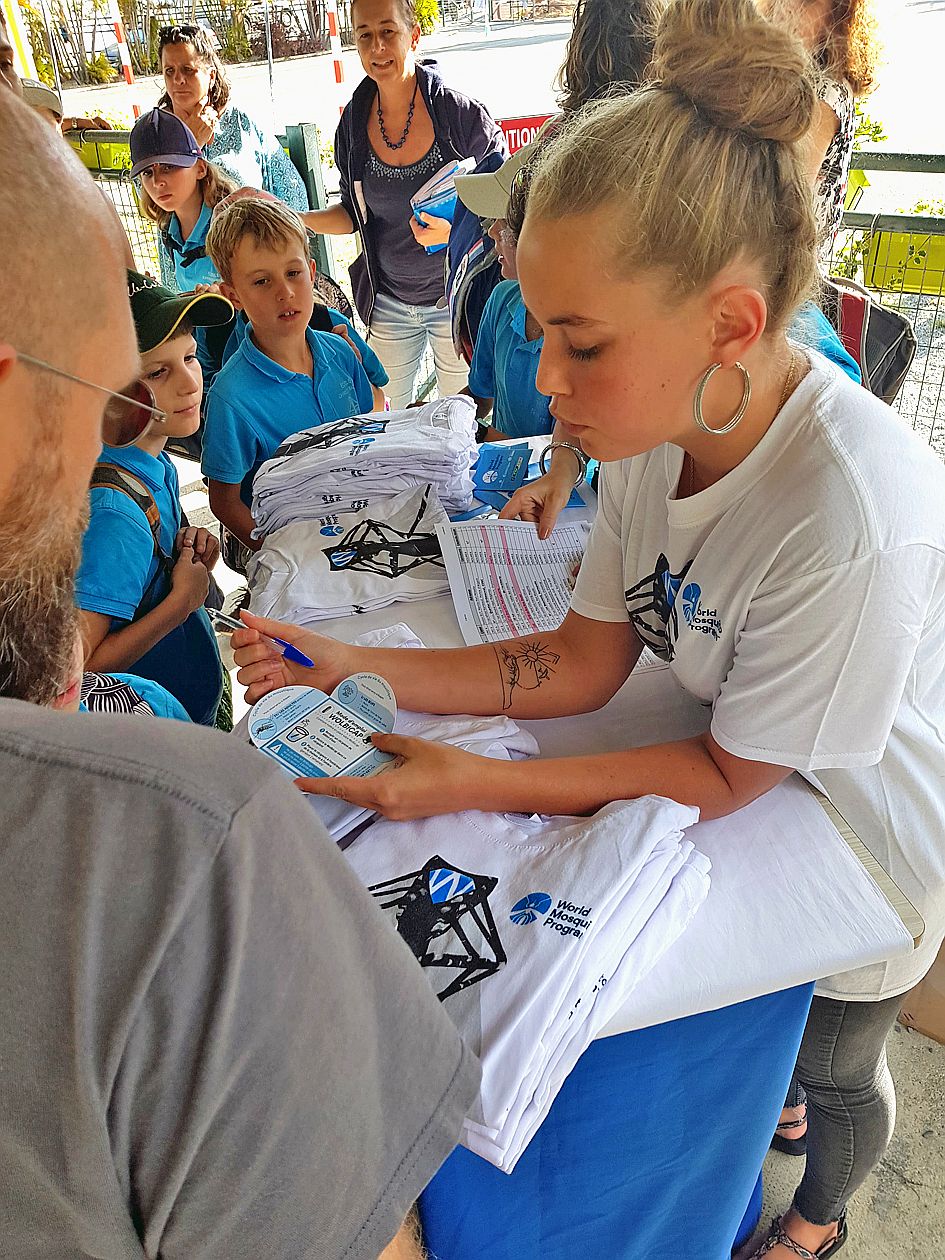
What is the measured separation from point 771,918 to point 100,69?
16.1m

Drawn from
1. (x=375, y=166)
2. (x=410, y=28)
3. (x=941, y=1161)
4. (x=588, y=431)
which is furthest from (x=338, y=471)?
(x=410, y=28)

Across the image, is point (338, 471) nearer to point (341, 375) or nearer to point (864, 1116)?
point (341, 375)

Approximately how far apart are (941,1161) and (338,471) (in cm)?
169

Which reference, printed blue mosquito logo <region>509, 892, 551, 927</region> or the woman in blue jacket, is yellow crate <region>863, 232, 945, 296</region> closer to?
the woman in blue jacket

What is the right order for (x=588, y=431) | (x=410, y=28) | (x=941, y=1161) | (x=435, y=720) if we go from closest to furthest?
1. (x=588, y=431)
2. (x=435, y=720)
3. (x=941, y=1161)
4. (x=410, y=28)

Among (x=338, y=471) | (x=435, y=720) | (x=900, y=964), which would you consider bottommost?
(x=900, y=964)

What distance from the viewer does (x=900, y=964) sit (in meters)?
1.12

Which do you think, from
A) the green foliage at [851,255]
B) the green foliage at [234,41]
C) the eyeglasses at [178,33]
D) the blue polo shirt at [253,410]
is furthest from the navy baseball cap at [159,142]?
the green foliage at [234,41]

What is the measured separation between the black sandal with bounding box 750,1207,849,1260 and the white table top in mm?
789

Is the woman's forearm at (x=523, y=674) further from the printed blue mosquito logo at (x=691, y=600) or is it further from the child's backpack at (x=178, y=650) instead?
the child's backpack at (x=178, y=650)

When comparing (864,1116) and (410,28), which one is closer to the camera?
(864,1116)

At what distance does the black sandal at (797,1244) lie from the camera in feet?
4.73

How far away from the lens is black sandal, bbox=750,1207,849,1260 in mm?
1441

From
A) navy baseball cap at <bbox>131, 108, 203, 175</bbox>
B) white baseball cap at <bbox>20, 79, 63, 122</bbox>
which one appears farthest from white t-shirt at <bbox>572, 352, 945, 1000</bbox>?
white baseball cap at <bbox>20, 79, 63, 122</bbox>
